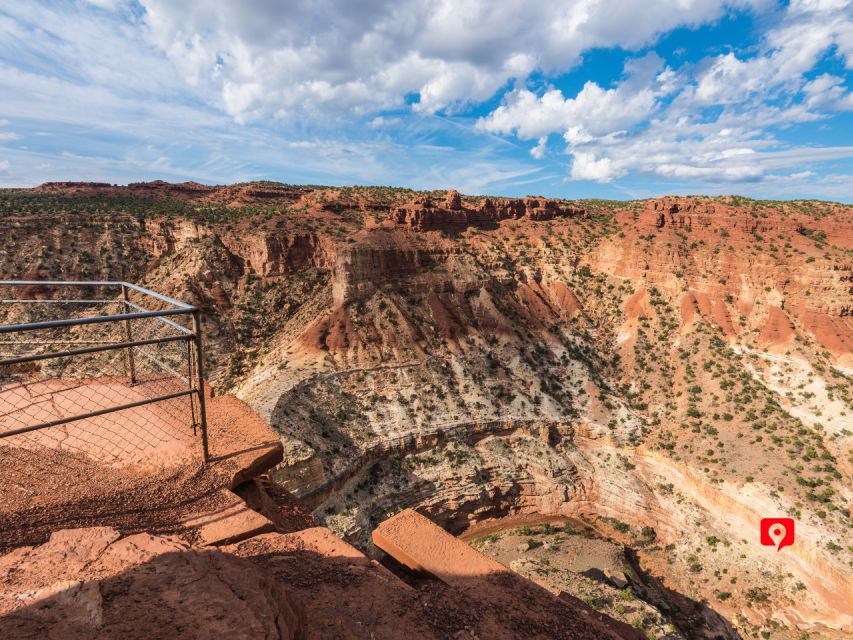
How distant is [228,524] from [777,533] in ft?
109

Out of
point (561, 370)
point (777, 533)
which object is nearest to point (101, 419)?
point (777, 533)

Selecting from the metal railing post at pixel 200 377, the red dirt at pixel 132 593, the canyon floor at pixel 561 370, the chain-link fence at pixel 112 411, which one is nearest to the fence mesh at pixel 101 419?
the chain-link fence at pixel 112 411

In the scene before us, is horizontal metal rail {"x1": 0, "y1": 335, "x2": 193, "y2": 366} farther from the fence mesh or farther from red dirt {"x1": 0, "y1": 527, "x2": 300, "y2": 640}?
red dirt {"x1": 0, "y1": 527, "x2": 300, "y2": 640}

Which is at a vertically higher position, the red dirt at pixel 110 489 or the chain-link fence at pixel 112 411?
the chain-link fence at pixel 112 411

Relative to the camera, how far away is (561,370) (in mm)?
38906

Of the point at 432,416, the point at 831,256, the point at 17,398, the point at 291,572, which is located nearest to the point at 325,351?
the point at 432,416

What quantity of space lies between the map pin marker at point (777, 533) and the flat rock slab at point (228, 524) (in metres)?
32.6

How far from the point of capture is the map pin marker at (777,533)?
25.5 metres

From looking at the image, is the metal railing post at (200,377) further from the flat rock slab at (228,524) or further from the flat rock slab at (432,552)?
the flat rock slab at (432,552)

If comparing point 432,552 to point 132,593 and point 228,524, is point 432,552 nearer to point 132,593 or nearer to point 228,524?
point 228,524

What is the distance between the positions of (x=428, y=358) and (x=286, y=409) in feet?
41.7

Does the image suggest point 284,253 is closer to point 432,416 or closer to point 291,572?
point 432,416

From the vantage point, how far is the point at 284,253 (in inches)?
1698

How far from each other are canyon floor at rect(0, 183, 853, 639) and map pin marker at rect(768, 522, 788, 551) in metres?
0.66
